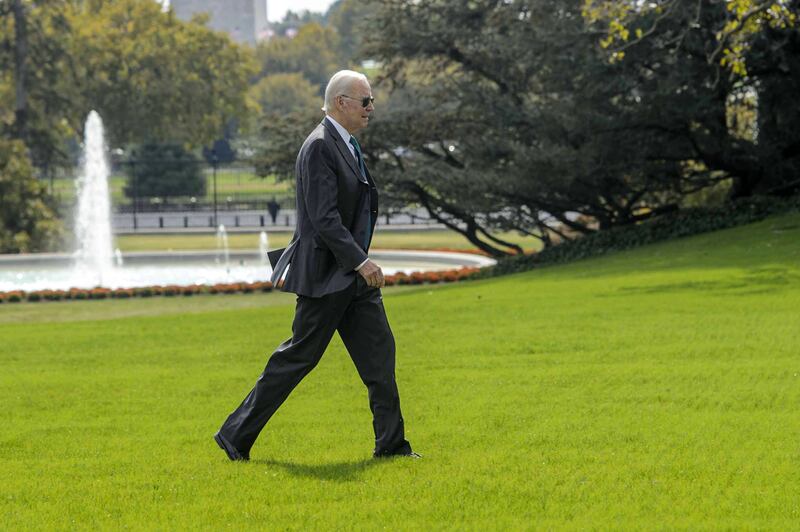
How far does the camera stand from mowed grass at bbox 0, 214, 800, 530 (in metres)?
5.50

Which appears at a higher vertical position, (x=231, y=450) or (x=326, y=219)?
(x=326, y=219)

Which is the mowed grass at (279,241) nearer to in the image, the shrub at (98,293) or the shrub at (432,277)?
the shrub at (432,277)

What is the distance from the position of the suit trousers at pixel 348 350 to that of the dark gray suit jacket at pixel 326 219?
0.09m

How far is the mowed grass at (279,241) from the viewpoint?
36156 mm

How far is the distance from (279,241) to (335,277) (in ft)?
112

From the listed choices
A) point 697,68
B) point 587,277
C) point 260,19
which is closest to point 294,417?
point 587,277

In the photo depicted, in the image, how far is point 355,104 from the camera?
245 inches

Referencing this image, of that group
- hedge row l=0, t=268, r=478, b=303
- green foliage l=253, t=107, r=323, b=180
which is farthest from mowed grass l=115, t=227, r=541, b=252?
hedge row l=0, t=268, r=478, b=303

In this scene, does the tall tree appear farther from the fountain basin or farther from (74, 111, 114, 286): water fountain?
the fountain basin

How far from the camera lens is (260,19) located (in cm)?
17200

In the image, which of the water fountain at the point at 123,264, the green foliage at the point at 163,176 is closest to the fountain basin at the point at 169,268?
the water fountain at the point at 123,264

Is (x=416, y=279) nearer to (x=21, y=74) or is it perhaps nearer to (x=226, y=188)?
(x=21, y=74)

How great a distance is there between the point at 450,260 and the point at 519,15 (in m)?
6.63

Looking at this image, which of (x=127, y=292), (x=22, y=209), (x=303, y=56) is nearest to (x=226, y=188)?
(x=303, y=56)
